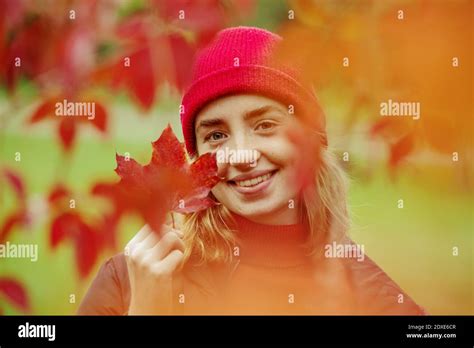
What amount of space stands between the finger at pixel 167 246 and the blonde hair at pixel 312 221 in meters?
0.04

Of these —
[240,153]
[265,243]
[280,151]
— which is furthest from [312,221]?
[240,153]

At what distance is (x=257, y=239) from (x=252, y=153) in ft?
1.30

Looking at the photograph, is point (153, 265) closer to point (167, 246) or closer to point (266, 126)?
point (167, 246)

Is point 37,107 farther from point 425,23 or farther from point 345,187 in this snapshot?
point 425,23

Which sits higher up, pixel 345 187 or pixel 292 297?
pixel 345 187

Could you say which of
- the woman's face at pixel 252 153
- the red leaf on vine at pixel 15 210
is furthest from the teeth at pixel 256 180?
the red leaf on vine at pixel 15 210

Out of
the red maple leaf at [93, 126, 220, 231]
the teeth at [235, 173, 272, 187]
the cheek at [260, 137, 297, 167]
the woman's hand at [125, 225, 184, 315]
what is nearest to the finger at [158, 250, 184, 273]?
the woman's hand at [125, 225, 184, 315]

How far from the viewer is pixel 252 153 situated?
357cm

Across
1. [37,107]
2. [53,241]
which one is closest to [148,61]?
[37,107]

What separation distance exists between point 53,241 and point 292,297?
1122mm

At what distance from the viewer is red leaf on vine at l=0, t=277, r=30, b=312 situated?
369 centimetres

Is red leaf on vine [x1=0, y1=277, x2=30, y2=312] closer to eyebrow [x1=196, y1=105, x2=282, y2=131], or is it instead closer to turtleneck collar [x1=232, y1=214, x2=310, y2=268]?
turtleneck collar [x1=232, y1=214, x2=310, y2=268]

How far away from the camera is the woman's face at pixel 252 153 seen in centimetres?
355

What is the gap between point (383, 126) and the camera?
3639 mm
